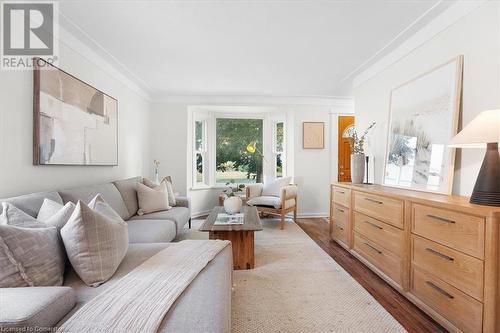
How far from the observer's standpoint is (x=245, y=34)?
8.38 feet

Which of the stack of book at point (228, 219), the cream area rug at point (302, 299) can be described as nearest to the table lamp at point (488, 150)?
the cream area rug at point (302, 299)

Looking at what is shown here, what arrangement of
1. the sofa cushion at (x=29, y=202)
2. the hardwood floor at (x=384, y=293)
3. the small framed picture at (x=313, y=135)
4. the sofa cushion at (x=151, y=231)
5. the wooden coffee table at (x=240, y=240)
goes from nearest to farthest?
the sofa cushion at (x=29, y=202), the hardwood floor at (x=384, y=293), the sofa cushion at (x=151, y=231), the wooden coffee table at (x=240, y=240), the small framed picture at (x=313, y=135)

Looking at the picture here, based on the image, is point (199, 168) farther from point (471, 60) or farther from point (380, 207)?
point (471, 60)

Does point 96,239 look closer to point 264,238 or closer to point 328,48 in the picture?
point 264,238

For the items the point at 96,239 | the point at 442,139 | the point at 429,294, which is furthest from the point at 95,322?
the point at 442,139

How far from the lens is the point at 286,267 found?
2.66m

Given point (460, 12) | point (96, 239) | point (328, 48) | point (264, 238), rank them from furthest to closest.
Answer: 1. point (264, 238)
2. point (328, 48)
3. point (460, 12)
4. point (96, 239)

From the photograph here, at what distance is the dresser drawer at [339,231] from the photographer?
316cm

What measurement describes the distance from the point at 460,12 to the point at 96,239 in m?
3.08

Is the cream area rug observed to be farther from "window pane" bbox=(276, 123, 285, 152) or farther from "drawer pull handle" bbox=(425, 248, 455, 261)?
"window pane" bbox=(276, 123, 285, 152)

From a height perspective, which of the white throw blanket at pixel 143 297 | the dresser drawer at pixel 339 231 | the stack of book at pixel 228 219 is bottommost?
the dresser drawer at pixel 339 231

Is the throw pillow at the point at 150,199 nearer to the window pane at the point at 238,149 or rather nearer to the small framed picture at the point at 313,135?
the window pane at the point at 238,149

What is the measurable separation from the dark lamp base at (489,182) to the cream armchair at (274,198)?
275 cm

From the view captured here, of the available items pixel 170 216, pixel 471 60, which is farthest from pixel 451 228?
pixel 170 216
